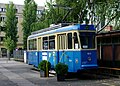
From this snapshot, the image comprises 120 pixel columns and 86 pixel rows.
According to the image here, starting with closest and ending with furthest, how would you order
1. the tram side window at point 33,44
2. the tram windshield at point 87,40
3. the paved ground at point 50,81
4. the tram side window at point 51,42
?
the paved ground at point 50,81, the tram windshield at point 87,40, the tram side window at point 51,42, the tram side window at point 33,44

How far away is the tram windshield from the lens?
1822 centimetres

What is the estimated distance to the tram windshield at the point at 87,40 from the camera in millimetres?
18219

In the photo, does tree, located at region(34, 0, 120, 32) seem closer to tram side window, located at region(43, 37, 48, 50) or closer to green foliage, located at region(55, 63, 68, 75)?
tram side window, located at region(43, 37, 48, 50)

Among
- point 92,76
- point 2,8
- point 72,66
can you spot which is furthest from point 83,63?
point 2,8

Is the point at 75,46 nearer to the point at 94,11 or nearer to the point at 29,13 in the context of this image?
the point at 94,11

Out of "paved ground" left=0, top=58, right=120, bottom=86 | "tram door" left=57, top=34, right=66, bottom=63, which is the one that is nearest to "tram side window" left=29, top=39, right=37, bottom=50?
"tram door" left=57, top=34, right=66, bottom=63

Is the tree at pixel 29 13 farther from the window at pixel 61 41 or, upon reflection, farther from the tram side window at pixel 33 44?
the window at pixel 61 41

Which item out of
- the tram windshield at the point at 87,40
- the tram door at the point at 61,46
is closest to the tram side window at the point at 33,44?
the tram door at the point at 61,46

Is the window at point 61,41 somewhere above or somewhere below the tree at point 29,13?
below

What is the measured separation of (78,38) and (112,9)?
5.56 meters

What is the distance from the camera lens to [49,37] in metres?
22.1

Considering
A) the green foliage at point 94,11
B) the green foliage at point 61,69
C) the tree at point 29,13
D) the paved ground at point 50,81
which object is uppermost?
the tree at point 29,13

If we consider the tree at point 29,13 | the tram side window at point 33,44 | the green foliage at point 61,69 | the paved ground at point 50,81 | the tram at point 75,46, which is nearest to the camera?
the paved ground at point 50,81

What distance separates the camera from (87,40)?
18.4 meters
